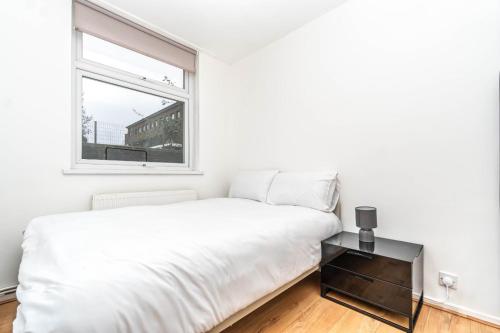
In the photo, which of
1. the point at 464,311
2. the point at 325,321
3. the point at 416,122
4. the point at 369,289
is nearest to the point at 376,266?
the point at 369,289

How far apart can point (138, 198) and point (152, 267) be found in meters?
1.64

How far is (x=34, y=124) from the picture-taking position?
193 centimetres

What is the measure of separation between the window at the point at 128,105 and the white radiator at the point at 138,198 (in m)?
0.29

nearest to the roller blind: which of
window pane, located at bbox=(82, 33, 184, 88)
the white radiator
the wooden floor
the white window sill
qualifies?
window pane, located at bbox=(82, 33, 184, 88)

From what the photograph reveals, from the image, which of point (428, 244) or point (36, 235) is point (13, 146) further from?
point (428, 244)

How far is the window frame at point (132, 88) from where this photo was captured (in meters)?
2.20

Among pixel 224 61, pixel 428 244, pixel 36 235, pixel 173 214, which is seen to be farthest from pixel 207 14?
pixel 428 244

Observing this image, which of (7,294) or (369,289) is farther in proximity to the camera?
(7,294)

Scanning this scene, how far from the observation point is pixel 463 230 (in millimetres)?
1567

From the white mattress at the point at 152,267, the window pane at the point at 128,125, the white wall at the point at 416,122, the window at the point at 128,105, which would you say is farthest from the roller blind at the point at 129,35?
the white mattress at the point at 152,267

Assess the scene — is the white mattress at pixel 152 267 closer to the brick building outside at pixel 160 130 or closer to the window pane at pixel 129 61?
the brick building outside at pixel 160 130

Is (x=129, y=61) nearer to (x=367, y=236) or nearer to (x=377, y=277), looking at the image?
(x=367, y=236)

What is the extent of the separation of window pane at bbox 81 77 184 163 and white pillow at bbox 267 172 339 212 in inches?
54.3

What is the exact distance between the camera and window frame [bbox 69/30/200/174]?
7.22 feet
